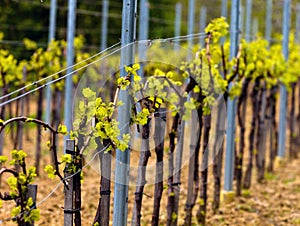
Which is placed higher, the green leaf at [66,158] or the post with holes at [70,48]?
the post with holes at [70,48]

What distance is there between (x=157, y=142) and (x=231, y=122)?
1.88 m

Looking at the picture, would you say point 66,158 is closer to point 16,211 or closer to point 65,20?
point 16,211

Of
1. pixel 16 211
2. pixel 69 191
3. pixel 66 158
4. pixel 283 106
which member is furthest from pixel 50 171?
pixel 283 106

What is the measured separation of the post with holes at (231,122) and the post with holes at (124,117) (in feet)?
7.99

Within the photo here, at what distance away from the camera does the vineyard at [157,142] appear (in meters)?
3.39

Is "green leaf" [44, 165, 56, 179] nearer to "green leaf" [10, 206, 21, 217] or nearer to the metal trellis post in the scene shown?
"green leaf" [10, 206, 21, 217]

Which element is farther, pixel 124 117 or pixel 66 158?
pixel 124 117

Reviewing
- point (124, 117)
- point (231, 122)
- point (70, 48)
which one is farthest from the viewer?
point (70, 48)

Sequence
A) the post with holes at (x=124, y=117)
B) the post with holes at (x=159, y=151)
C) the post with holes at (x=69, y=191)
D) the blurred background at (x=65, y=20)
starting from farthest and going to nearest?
the blurred background at (x=65, y=20), the post with holes at (x=159, y=151), the post with holes at (x=124, y=117), the post with holes at (x=69, y=191)

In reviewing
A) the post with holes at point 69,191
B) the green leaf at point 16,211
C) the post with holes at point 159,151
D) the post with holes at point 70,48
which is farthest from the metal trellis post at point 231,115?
the green leaf at point 16,211

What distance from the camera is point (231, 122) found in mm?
6039

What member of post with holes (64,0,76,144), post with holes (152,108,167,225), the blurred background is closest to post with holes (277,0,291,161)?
post with holes (64,0,76,144)

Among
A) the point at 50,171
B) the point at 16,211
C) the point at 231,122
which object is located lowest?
the point at 16,211

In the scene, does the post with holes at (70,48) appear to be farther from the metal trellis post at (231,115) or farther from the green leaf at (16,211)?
the green leaf at (16,211)
